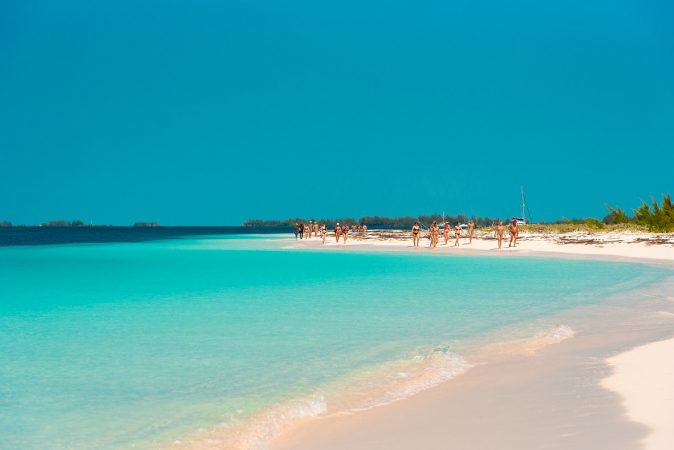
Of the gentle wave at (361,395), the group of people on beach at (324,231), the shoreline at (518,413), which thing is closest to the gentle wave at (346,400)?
the gentle wave at (361,395)

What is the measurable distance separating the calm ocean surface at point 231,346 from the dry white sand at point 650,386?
1.90 metres

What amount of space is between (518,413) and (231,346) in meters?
5.23

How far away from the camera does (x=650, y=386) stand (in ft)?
21.4

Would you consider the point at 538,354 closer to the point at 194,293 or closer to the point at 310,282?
the point at 194,293

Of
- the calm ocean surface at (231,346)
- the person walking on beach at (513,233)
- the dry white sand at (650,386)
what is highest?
the person walking on beach at (513,233)

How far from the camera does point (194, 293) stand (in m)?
19.1

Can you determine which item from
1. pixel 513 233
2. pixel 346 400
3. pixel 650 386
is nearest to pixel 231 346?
pixel 346 400

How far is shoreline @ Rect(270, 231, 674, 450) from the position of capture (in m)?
5.10

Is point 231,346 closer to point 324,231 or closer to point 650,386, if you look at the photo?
point 650,386

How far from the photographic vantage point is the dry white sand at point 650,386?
16.5ft

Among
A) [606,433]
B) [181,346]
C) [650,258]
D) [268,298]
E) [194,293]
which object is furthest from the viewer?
[650,258]

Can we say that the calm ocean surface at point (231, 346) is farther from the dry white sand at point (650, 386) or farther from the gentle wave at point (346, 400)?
the dry white sand at point (650, 386)

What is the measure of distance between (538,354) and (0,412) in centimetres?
642

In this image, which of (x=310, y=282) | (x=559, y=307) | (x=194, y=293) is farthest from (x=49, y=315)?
(x=559, y=307)
